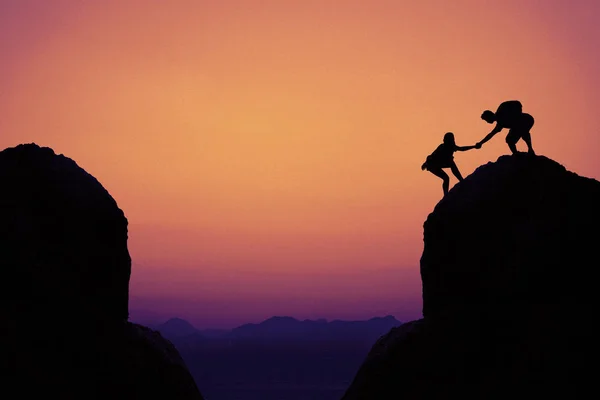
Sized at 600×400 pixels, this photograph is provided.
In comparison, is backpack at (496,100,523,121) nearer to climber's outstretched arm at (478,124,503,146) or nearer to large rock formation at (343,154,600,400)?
climber's outstretched arm at (478,124,503,146)

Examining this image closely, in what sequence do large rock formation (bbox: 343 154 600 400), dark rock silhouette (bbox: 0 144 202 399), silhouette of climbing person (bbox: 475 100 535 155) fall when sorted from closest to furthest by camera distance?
dark rock silhouette (bbox: 0 144 202 399) → large rock formation (bbox: 343 154 600 400) → silhouette of climbing person (bbox: 475 100 535 155)

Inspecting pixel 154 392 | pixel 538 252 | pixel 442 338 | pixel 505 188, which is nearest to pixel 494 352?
pixel 442 338

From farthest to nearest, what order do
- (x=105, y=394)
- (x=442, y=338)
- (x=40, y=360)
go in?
(x=442, y=338), (x=105, y=394), (x=40, y=360)

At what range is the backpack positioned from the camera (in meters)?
18.3

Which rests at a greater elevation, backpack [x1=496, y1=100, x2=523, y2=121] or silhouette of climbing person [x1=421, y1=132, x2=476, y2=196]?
backpack [x1=496, y1=100, x2=523, y2=121]

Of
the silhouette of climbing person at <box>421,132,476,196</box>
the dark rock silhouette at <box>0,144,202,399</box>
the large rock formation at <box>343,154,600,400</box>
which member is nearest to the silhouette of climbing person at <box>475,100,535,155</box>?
the large rock formation at <box>343,154,600,400</box>

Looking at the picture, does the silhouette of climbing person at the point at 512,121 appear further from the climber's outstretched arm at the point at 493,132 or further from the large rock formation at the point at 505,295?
the large rock formation at the point at 505,295

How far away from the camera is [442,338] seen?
58.3ft

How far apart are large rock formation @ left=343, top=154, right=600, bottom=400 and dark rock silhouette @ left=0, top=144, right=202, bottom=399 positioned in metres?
5.93

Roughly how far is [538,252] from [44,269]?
37.7 feet

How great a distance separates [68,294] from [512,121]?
11648mm

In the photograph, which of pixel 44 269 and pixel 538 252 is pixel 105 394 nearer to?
pixel 44 269

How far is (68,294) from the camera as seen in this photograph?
16.8 m

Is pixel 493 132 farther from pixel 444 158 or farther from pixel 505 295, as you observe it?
pixel 505 295
